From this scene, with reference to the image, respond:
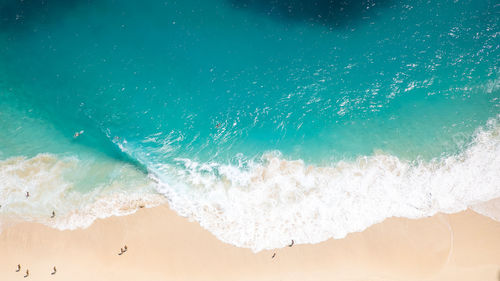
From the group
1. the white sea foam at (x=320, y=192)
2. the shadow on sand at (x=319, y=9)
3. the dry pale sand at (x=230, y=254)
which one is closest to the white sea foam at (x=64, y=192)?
the dry pale sand at (x=230, y=254)

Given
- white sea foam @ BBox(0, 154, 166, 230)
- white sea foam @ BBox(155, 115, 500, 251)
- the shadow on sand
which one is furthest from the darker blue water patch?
white sea foam @ BBox(0, 154, 166, 230)

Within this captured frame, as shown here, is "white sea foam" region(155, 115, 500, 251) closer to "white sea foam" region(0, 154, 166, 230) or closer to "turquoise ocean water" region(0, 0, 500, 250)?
"turquoise ocean water" region(0, 0, 500, 250)

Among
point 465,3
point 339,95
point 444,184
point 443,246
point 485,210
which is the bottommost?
point 443,246

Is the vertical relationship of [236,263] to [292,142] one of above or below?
below

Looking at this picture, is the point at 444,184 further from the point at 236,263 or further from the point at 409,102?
the point at 236,263

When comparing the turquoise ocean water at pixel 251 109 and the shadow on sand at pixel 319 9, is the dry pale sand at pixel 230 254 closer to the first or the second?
the turquoise ocean water at pixel 251 109

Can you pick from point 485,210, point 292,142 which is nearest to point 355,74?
point 292,142

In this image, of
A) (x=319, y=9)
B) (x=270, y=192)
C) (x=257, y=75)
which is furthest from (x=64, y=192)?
(x=319, y=9)

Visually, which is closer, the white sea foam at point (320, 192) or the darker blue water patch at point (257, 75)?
the white sea foam at point (320, 192)
